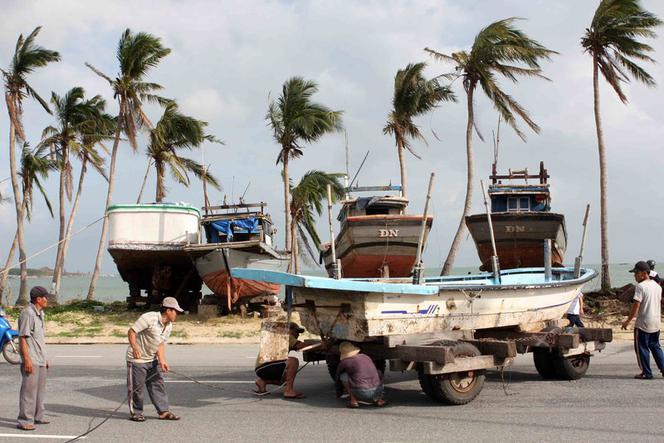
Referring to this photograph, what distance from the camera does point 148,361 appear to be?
762cm

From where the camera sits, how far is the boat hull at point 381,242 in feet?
67.4

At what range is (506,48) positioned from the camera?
24094 mm

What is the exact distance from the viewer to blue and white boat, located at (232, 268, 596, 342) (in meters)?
8.05

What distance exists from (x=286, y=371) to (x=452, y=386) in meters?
2.12

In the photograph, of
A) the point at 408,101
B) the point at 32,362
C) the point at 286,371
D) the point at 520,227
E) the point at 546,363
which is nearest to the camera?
the point at 32,362

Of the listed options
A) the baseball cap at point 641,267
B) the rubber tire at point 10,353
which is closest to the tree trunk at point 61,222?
the rubber tire at point 10,353

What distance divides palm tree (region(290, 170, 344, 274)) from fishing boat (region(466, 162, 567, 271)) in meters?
10.7

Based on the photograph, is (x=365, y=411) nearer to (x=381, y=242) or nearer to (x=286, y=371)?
(x=286, y=371)

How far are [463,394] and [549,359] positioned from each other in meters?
2.34

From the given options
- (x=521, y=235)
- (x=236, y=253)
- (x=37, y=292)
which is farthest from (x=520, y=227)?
(x=37, y=292)

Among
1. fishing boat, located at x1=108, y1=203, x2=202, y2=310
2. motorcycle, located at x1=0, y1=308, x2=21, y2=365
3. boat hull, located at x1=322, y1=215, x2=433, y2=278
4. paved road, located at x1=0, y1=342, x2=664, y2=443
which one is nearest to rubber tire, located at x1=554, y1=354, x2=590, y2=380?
paved road, located at x1=0, y1=342, x2=664, y2=443

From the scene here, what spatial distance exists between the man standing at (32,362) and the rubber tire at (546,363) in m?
6.45

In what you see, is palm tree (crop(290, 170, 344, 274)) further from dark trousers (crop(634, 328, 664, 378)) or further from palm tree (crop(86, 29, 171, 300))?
dark trousers (crop(634, 328, 664, 378))

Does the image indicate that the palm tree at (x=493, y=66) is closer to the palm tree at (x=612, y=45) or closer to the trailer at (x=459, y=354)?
the palm tree at (x=612, y=45)
